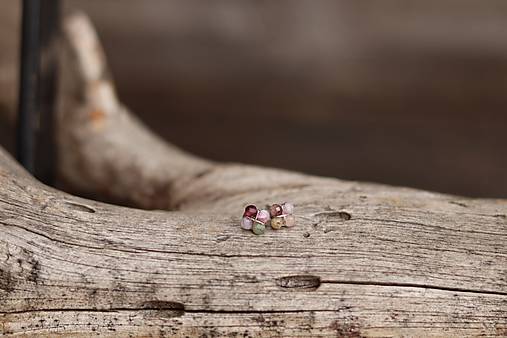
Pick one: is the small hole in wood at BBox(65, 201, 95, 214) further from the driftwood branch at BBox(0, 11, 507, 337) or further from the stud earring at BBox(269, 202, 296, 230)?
the stud earring at BBox(269, 202, 296, 230)

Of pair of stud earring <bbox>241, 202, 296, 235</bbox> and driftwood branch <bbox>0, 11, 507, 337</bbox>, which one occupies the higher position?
pair of stud earring <bbox>241, 202, 296, 235</bbox>

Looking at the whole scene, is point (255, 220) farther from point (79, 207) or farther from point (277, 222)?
point (79, 207)

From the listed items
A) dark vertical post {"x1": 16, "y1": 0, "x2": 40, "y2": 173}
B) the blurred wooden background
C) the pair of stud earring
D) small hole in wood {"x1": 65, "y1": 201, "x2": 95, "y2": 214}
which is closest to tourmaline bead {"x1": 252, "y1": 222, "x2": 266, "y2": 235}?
the pair of stud earring

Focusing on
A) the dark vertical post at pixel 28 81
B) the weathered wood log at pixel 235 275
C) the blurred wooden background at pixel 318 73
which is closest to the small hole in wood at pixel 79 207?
the weathered wood log at pixel 235 275

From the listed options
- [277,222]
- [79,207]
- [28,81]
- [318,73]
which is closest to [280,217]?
[277,222]

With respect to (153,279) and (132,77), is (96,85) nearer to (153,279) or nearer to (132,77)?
(153,279)

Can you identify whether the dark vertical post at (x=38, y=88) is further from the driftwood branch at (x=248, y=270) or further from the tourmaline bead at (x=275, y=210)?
the tourmaline bead at (x=275, y=210)
